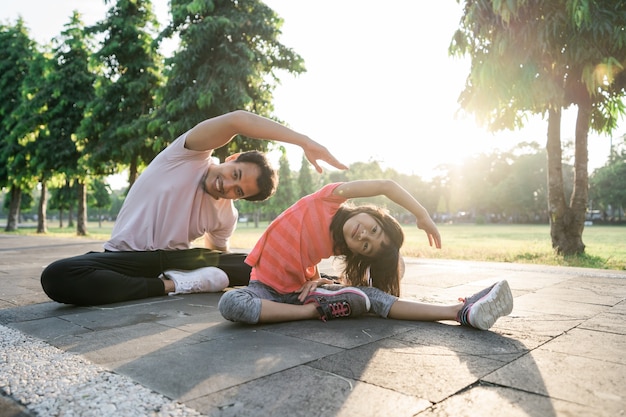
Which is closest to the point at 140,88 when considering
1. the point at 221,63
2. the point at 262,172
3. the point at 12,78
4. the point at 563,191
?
the point at 221,63

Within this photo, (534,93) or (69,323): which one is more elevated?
(534,93)

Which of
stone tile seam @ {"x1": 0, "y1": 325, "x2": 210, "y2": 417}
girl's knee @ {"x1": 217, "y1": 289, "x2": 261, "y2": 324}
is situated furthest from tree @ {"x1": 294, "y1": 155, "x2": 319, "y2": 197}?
stone tile seam @ {"x1": 0, "y1": 325, "x2": 210, "y2": 417}

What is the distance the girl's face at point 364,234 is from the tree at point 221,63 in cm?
1047

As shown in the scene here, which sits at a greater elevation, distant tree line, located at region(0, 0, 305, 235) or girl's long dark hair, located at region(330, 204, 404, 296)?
distant tree line, located at region(0, 0, 305, 235)

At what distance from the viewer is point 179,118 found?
44.3 ft

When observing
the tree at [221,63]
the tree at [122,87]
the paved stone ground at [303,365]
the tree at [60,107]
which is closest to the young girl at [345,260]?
the paved stone ground at [303,365]

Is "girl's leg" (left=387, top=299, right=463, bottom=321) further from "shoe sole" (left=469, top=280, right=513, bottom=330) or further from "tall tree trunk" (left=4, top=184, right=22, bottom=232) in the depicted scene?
"tall tree trunk" (left=4, top=184, right=22, bottom=232)

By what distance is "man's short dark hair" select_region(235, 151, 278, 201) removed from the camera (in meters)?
3.48

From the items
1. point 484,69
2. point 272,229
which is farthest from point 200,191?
point 484,69

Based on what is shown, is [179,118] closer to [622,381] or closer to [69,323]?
[69,323]

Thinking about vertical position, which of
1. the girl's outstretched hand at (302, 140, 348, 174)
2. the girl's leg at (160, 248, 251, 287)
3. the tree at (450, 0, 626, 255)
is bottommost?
the girl's leg at (160, 248, 251, 287)

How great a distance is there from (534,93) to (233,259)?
21.3 ft

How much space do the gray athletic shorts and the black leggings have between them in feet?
3.59

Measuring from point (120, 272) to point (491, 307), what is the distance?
2.71 meters
